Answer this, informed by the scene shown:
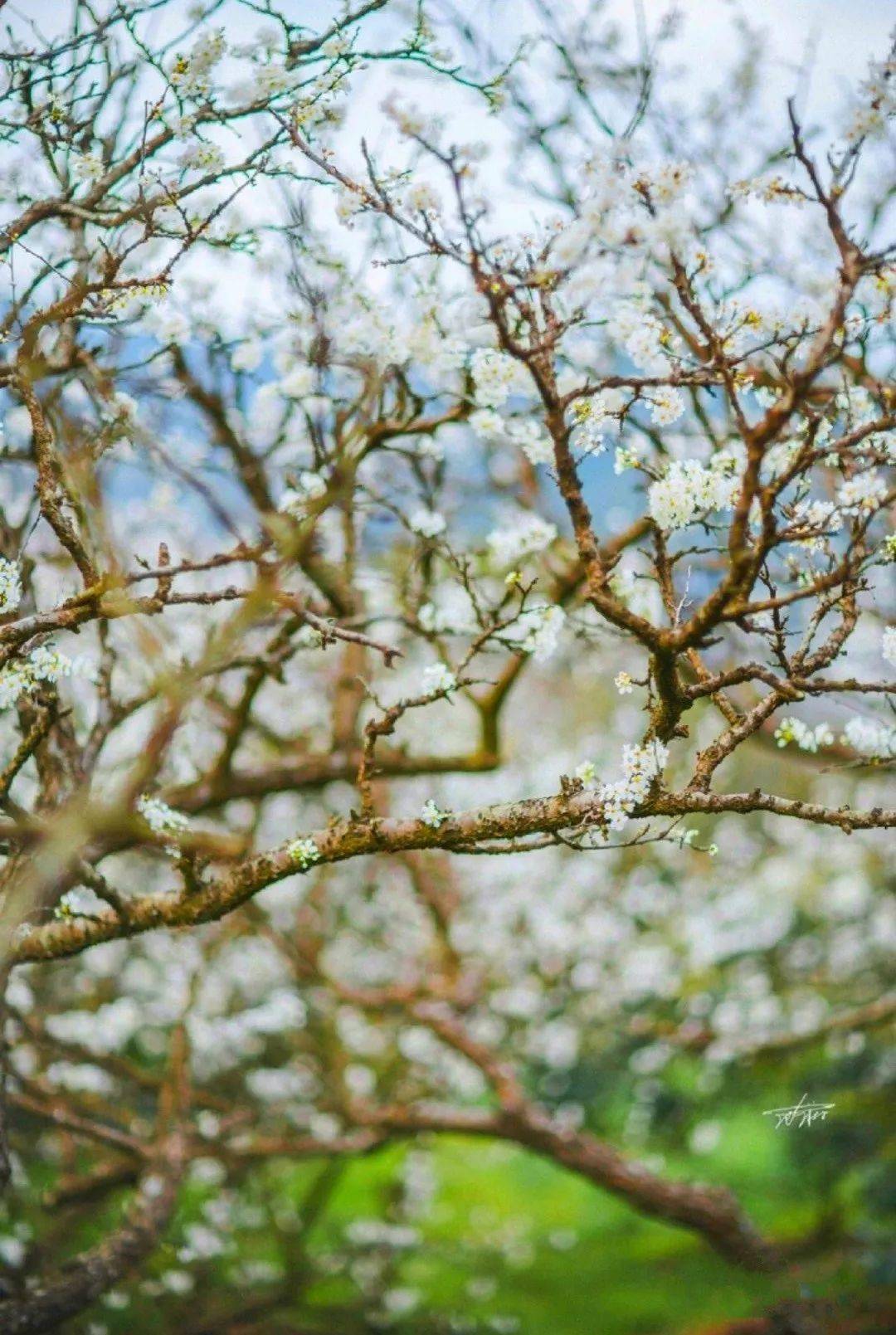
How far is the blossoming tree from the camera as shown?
2672 mm

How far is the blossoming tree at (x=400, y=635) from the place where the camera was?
267 centimetres

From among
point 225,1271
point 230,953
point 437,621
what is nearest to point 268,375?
point 437,621

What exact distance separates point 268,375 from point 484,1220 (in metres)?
8.21

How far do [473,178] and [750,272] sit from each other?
195 cm

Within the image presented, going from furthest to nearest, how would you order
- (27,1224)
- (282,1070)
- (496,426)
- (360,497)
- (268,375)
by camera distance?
(282,1070) < (27,1224) < (360,497) < (268,375) < (496,426)

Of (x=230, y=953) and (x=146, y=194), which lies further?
(x=230, y=953)

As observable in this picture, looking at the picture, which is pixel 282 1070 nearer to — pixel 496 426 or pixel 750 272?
pixel 496 426

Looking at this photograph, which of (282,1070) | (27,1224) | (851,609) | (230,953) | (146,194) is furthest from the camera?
(230,953)

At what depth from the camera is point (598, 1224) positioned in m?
9.13

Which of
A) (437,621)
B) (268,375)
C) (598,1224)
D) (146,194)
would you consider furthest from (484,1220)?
(146,194)

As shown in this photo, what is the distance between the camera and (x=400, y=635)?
25.6 ft

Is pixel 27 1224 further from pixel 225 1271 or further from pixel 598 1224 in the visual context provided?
pixel 598 1224

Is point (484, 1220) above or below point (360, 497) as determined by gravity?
below

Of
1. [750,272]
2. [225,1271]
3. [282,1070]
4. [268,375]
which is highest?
[268,375]
